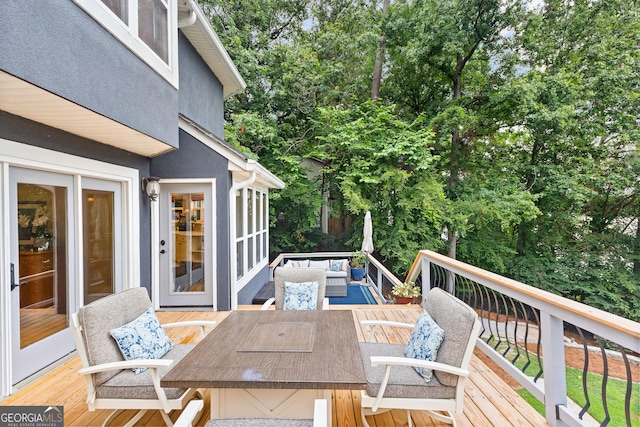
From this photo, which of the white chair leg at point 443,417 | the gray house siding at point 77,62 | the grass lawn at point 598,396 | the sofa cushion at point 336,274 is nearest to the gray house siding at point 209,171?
the gray house siding at point 77,62

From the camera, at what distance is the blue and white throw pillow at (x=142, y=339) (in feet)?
7.14

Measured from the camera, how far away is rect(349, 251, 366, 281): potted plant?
8.84m

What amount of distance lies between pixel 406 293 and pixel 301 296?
249 centimetres

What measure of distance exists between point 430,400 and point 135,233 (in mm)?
4220

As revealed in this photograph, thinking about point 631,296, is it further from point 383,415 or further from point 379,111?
point 383,415

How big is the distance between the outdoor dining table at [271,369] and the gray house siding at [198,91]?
4.61 m

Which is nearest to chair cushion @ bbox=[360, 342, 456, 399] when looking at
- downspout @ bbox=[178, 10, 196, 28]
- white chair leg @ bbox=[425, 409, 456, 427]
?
white chair leg @ bbox=[425, 409, 456, 427]

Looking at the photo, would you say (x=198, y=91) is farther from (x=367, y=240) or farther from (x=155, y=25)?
(x=367, y=240)

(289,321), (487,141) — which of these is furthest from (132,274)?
(487,141)

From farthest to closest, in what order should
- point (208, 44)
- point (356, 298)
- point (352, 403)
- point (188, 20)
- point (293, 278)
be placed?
point (356, 298) < point (208, 44) < point (188, 20) < point (293, 278) < point (352, 403)

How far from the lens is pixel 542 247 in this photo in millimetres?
11047

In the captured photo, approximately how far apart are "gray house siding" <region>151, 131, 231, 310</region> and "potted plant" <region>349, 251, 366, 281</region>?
4.88 metres

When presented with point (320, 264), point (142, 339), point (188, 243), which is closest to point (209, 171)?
point (188, 243)

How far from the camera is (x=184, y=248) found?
4871 mm
